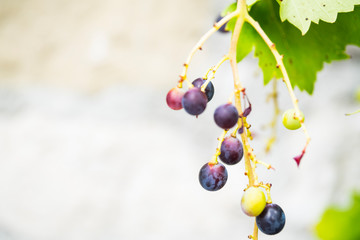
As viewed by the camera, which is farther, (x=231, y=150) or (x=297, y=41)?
(x=297, y=41)

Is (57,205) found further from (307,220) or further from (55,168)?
(307,220)

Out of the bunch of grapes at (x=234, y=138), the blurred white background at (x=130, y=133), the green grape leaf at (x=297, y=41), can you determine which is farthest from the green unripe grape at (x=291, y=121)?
the blurred white background at (x=130, y=133)

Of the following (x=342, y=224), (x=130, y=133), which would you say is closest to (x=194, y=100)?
(x=342, y=224)

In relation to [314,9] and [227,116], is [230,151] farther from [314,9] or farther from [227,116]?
[314,9]

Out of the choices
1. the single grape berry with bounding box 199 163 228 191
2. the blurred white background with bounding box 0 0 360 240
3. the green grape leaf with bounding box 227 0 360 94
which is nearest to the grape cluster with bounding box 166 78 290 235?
the single grape berry with bounding box 199 163 228 191

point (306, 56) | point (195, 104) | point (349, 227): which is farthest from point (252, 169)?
point (349, 227)

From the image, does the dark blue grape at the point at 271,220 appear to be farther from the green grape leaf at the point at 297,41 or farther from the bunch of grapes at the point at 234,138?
the green grape leaf at the point at 297,41
